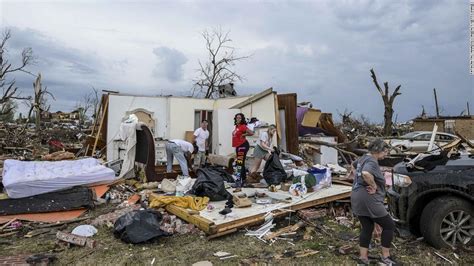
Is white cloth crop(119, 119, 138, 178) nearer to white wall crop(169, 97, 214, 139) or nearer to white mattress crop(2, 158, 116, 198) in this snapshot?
white mattress crop(2, 158, 116, 198)

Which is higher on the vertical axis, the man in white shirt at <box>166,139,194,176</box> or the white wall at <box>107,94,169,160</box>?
the white wall at <box>107,94,169,160</box>

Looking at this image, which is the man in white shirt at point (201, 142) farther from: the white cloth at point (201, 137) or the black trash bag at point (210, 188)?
the black trash bag at point (210, 188)

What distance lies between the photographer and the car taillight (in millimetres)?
5156

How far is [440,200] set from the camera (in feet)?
16.2

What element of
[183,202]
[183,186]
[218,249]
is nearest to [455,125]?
[183,186]

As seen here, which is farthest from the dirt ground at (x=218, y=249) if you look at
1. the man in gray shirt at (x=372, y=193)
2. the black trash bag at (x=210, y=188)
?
the black trash bag at (x=210, y=188)

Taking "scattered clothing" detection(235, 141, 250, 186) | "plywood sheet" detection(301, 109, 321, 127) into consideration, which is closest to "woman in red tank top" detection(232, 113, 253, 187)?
"scattered clothing" detection(235, 141, 250, 186)

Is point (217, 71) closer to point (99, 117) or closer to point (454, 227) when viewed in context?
point (99, 117)

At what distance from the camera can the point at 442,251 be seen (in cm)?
489

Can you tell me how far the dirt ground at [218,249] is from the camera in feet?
15.7

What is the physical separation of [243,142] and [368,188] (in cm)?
519

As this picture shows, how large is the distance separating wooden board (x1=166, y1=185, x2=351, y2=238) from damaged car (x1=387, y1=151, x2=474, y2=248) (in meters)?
1.95

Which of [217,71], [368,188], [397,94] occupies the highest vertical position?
[217,71]

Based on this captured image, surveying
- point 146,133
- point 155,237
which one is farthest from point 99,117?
point 155,237
